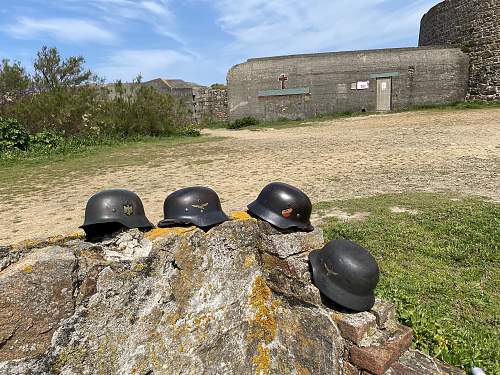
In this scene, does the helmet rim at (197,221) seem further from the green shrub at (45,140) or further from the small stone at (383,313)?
the green shrub at (45,140)

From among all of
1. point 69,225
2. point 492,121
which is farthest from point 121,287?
point 492,121

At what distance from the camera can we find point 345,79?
875 inches

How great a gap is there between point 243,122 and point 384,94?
820 centimetres

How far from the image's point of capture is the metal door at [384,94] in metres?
22.1

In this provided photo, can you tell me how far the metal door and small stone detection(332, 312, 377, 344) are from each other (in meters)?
21.7

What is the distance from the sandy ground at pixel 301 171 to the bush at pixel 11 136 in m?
5.20

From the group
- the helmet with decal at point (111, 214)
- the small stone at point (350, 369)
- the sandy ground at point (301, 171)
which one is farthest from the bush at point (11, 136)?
the small stone at point (350, 369)

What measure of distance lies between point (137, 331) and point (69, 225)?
4.62 meters

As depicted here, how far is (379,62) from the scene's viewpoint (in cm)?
2205

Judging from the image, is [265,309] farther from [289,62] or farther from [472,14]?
[472,14]

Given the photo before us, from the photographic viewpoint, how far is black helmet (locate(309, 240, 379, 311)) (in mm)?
2543

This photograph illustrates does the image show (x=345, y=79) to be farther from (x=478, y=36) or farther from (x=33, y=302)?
(x=33, y=302)

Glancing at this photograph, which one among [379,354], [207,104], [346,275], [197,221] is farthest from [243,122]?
[379,354]

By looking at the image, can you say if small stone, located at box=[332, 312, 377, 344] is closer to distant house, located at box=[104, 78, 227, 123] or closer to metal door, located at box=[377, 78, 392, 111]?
metal door, located at box=[377, 78, 392, 111]
